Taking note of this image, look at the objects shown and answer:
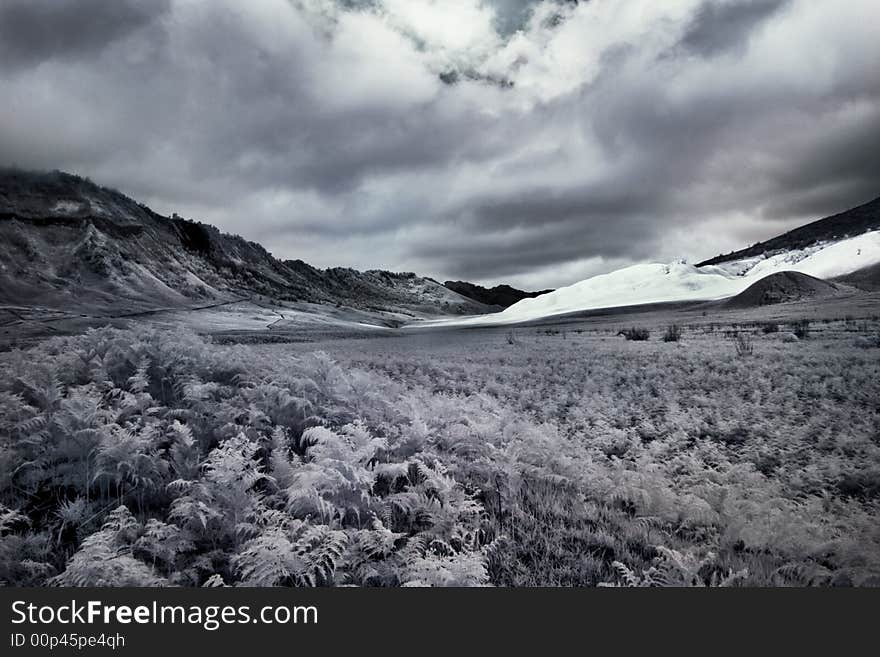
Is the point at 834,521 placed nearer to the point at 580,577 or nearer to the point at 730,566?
the point at 730,566

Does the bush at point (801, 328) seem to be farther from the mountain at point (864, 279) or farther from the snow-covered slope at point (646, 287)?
the snow-covered slope at point (646, 287)

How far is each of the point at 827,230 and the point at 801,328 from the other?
69.0m

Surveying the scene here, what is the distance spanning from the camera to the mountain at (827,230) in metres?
22.1

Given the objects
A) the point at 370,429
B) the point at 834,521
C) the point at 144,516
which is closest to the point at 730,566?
the point at 834,521

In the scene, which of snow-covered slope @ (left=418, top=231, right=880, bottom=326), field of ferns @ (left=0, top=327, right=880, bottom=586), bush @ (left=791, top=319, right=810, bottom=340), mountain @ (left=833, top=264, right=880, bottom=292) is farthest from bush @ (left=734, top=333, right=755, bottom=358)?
snow-covered slope @ (left=418, top=231, right=880, bottom=326)

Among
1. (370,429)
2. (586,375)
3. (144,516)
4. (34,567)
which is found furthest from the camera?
(586,375)

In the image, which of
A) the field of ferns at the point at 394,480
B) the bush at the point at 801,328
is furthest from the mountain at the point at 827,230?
the field of ferns at the point at 394,480

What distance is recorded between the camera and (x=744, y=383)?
9305 millimetres

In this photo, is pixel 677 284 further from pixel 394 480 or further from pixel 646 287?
pixel 394 480

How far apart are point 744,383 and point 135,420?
11173 millimetres

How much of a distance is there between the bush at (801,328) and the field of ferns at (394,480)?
453cm

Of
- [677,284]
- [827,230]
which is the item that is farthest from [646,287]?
[827,230]

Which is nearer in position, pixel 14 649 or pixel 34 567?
pixel 14 649

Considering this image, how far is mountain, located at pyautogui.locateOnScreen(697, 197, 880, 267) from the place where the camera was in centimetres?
2208
